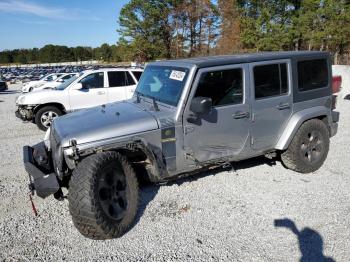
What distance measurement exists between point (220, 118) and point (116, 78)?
20.8 ft

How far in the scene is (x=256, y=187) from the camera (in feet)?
15.5

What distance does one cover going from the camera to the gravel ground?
330cm

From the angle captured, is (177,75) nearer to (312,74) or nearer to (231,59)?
(231,59)

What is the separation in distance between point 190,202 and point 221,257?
120cm

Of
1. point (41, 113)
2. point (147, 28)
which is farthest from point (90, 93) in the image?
point (147, 28)

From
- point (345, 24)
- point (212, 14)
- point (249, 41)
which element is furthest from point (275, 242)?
point (212, 14)

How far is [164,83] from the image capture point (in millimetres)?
4426

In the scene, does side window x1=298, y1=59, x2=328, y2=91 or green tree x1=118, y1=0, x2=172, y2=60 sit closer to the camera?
side window x1=298, y1=59, x2=328, y2=91

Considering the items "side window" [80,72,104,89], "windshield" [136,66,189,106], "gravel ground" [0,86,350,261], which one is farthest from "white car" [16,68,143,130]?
"windshield" [136,66,189,106]

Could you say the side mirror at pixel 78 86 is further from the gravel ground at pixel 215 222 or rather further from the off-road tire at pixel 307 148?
the off-road tire at pixel 307 148

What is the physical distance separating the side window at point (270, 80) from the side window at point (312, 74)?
0.33 meters

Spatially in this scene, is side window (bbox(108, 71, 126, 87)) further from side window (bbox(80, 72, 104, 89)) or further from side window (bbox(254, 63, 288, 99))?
side window (bbox(254, 63, 288, 99))

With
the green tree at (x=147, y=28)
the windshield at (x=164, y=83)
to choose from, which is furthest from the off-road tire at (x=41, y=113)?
the green tree at (x=147, y=28)

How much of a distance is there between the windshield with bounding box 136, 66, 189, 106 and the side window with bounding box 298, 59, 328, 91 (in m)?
1.97
